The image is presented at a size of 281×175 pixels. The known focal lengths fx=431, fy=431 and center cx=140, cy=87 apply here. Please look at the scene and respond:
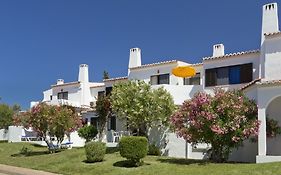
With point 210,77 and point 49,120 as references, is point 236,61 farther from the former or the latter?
point 49,120

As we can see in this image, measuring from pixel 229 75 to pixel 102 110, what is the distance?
12.2 metres

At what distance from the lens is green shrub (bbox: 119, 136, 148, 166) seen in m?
23.5

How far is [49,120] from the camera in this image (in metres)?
32.2

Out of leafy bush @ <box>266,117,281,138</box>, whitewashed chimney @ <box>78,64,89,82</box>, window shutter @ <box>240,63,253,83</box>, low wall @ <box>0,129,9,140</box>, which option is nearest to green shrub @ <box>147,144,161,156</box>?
leafy bush @ <box>266,117,281,138</box>

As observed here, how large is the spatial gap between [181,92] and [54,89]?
77.8 ft

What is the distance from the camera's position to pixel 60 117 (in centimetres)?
3281

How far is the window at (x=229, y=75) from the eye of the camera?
3350 cm

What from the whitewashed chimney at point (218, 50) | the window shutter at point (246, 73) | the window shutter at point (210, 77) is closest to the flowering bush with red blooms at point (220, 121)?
the window shutter at point (246, 73)

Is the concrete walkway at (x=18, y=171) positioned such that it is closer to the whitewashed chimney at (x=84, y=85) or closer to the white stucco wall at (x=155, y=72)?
the white stucco wall at (x=155, y=72)

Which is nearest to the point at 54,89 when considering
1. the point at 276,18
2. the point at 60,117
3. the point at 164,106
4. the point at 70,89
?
the point at 70,89

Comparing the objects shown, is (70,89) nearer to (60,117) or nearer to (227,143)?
(60,117)

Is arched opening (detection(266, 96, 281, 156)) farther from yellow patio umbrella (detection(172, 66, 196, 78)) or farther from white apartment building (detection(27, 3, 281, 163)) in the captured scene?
yellow patio umbrella (detection(172, 66, 196, 78))

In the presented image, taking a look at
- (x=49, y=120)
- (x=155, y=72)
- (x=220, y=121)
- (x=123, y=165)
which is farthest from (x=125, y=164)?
(x=155, y=72)

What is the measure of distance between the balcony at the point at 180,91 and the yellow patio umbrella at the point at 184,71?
52.5 inches
